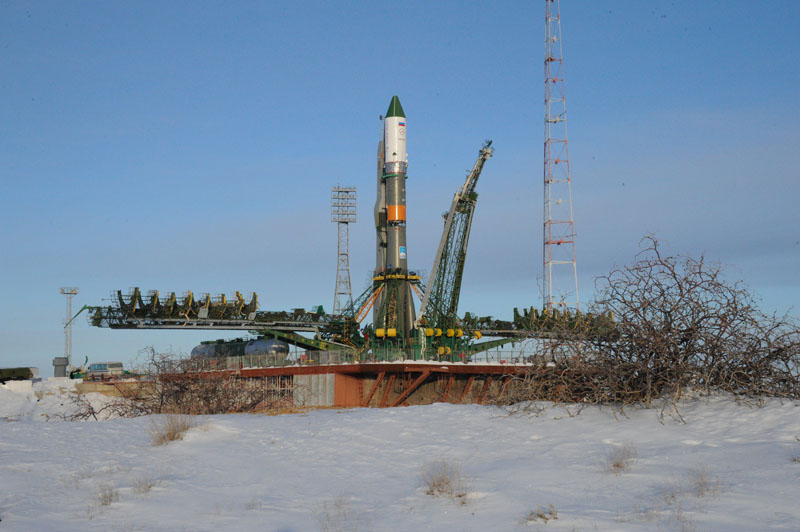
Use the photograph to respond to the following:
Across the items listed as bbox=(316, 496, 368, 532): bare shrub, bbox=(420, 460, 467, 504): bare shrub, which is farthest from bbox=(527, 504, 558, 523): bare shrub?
bbox=(316, 496, 368, 532): bare shrub

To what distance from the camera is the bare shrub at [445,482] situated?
31.1ft

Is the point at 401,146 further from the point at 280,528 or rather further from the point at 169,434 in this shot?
the point at 280,528

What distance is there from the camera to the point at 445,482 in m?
9.73

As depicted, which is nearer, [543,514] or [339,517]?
[543,514]

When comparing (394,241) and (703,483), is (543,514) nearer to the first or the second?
(703,483)

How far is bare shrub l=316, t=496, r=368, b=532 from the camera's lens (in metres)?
8.19

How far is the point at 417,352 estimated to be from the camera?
61.6m

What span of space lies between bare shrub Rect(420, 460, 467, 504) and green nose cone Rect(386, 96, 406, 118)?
6290 centimetres

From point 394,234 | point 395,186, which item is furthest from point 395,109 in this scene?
point 394,234

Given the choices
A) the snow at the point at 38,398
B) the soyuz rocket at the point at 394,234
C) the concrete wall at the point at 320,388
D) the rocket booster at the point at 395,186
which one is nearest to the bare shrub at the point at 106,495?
the snow at the point at 38,398

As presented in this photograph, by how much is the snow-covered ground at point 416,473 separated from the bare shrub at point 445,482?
0.13m

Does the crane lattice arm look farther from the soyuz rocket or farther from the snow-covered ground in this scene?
the snow-covered ground

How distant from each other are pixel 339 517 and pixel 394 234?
2447 inches

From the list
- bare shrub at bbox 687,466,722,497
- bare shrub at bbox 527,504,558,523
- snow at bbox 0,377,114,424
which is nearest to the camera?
bare shrub at bbox 527,504,558,523
